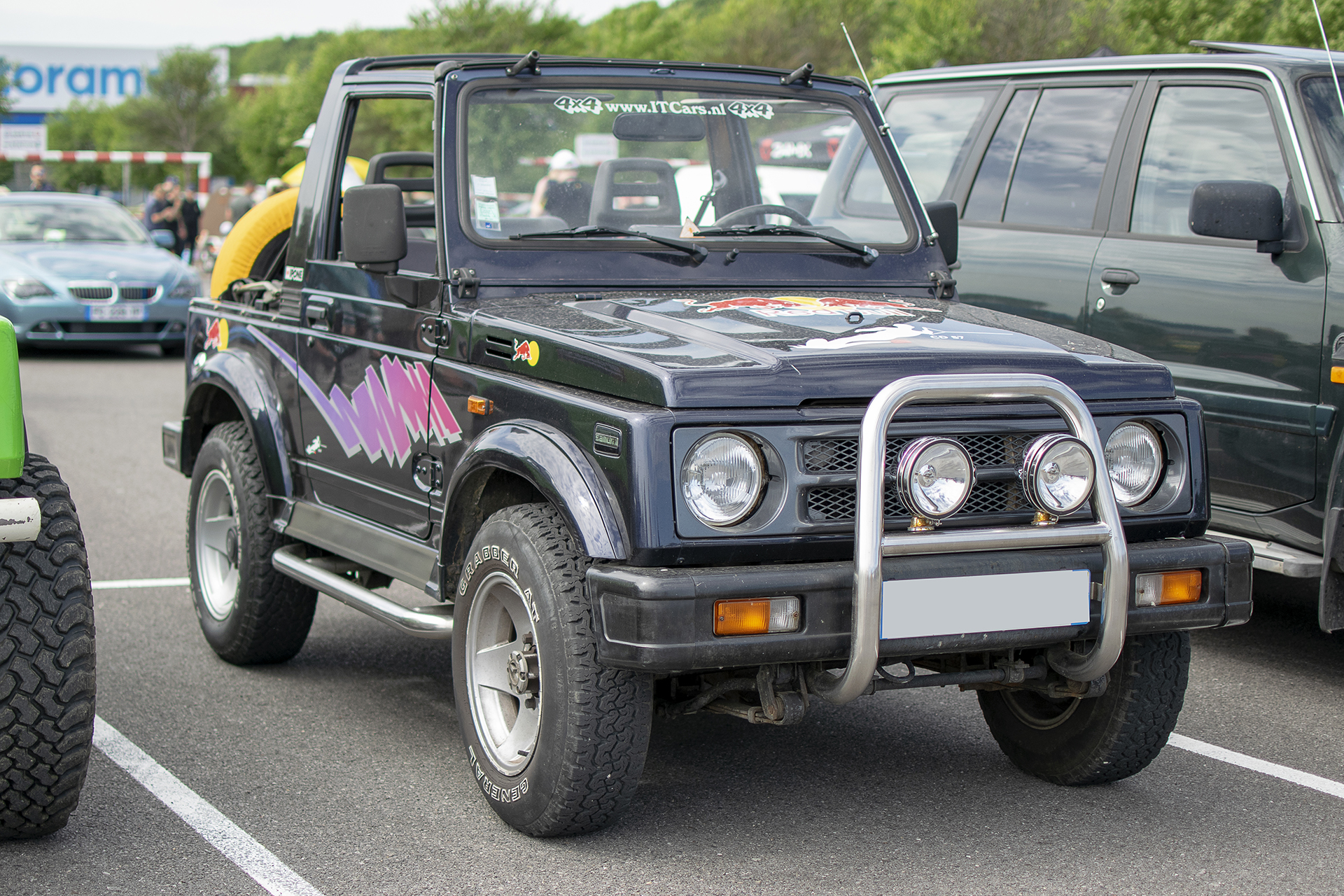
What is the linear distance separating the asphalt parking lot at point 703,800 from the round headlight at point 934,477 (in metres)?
0.91

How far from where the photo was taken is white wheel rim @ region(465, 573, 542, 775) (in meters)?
3.67

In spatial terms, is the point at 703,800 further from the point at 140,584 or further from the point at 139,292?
the point at 139,292

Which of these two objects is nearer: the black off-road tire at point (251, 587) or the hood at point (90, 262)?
the black off-road tire at point (251, 587)

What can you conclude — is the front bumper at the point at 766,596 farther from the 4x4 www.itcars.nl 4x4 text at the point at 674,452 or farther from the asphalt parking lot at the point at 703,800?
the asphalt parking lot at the point at 703,800

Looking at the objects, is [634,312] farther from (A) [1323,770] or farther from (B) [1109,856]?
(A) [1323,770]

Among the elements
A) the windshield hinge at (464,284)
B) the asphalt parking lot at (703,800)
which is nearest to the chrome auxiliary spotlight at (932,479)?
the asphalt parking lot at (703,800)

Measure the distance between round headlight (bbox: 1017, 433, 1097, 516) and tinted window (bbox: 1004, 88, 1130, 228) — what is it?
294 cm

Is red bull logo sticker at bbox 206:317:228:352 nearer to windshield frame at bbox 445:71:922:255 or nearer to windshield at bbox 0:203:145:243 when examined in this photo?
windshield frame at bbox 445:71:922:255

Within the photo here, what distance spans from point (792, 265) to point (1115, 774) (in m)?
1.75

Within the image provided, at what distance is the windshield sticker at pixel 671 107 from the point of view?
465 centimetres

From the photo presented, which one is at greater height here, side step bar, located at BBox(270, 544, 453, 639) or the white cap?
the white cap

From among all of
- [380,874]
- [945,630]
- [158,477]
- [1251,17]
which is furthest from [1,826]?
[1251,17]

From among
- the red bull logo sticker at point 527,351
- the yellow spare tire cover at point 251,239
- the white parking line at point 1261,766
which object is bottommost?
the white parking line at point 1261,766

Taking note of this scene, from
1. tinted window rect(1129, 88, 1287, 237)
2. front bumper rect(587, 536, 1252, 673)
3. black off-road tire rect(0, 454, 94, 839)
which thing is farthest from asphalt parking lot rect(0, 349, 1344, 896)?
tinted window rect(1129, 88, 1287, 237)
